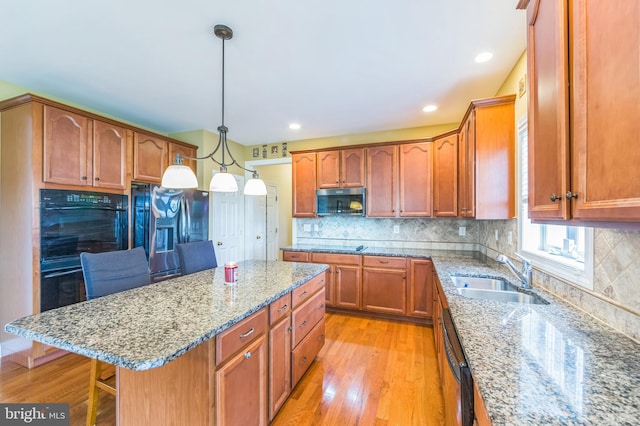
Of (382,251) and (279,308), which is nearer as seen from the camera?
(279,308)

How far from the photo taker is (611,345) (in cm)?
99

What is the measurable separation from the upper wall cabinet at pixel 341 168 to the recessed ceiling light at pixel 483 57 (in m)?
1.72

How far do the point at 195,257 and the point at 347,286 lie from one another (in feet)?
6.33

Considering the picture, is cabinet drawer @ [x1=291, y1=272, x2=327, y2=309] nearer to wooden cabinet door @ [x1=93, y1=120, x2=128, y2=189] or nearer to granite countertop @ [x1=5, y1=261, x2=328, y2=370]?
granite countertop @ [x1=5, y1=261, x2=328, y2=370]

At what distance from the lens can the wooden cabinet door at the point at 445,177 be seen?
317 centimetres

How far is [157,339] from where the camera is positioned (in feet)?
3.31

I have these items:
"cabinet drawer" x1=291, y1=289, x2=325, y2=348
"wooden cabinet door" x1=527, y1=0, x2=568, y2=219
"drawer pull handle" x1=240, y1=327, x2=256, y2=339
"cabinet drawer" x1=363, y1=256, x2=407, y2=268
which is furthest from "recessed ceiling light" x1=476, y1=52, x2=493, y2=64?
"drawer pull handle" x1=240, y1=327, x2=256, y2=339

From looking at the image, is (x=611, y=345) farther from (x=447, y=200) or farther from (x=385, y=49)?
(x=447, y=200)

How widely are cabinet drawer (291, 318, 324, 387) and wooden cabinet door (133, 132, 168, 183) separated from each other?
2.65m

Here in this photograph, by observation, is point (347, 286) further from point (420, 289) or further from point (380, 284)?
point (420, 289)

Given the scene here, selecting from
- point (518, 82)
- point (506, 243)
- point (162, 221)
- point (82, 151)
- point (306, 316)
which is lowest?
point (306, 316)

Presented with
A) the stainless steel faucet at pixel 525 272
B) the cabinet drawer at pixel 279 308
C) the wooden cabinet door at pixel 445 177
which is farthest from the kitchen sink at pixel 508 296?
the wooden cabinet door at pixel 445 177

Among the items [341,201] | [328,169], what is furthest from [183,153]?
[341,201]

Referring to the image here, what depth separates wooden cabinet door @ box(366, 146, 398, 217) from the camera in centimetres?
355
